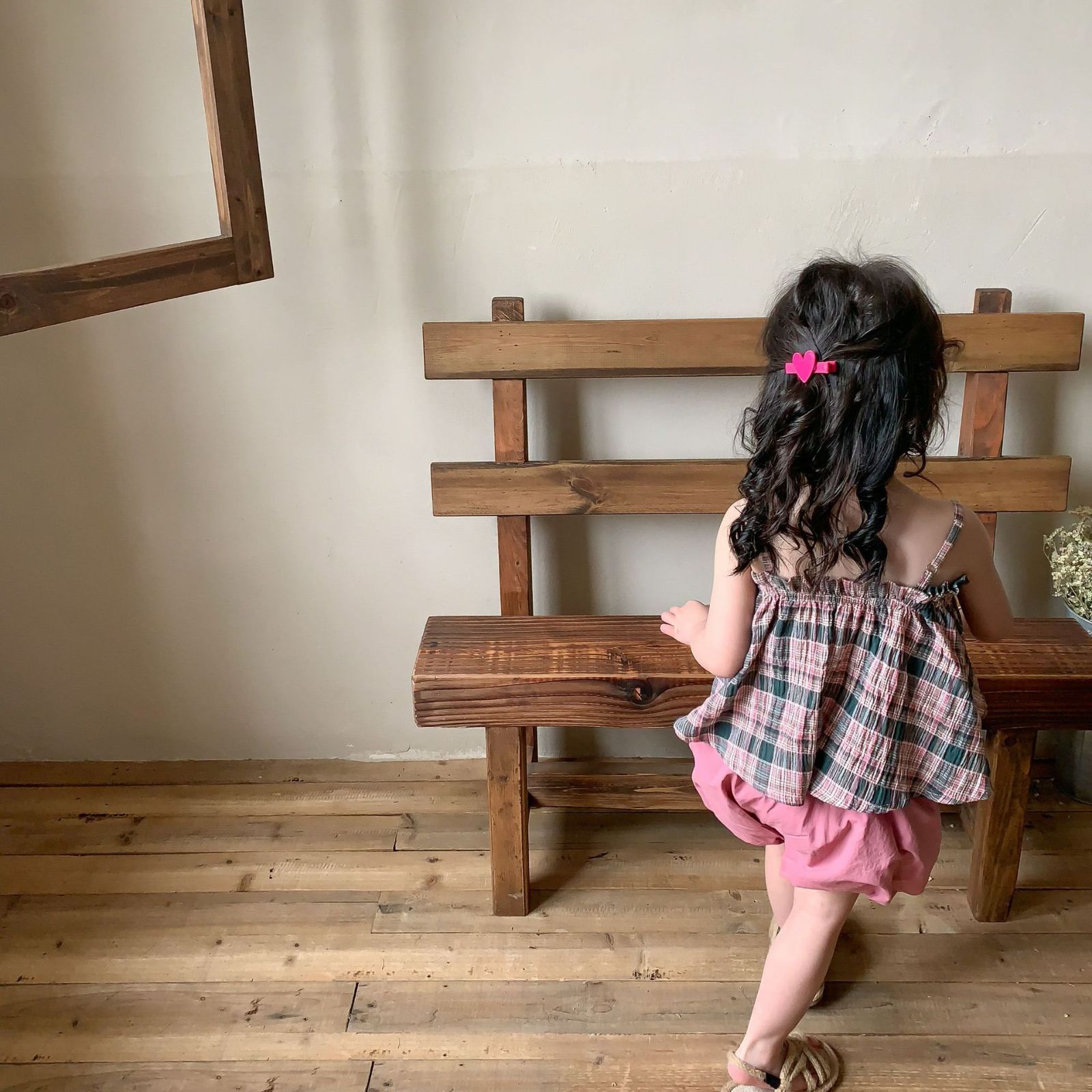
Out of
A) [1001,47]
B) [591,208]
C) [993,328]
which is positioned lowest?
[993,328]

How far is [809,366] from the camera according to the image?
3.48 ft

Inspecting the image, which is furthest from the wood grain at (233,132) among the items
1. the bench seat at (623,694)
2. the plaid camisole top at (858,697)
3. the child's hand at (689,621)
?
the plaid camisole top at (858,697)

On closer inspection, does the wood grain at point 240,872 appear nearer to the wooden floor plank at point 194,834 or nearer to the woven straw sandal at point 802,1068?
the wooden floor plank at point 194,834

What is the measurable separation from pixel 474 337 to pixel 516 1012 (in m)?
1.19

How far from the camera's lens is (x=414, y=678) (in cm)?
167

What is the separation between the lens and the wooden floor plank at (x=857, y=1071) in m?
1.49

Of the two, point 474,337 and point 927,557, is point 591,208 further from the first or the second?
point 927,557

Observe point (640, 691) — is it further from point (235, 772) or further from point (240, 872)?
point (235, 772)

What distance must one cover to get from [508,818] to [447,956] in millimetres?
260

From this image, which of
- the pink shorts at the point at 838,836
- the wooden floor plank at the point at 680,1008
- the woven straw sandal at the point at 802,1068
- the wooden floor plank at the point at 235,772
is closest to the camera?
the pink shorts at the point at 838,836

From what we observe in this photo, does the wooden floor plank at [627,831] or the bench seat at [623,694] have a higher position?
the bench seat at [623,694]

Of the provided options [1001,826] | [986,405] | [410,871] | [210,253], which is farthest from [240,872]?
[986,405]

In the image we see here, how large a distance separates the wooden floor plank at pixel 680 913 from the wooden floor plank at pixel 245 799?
0.30m

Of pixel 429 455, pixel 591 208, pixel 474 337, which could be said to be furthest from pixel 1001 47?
pixel 429 455
